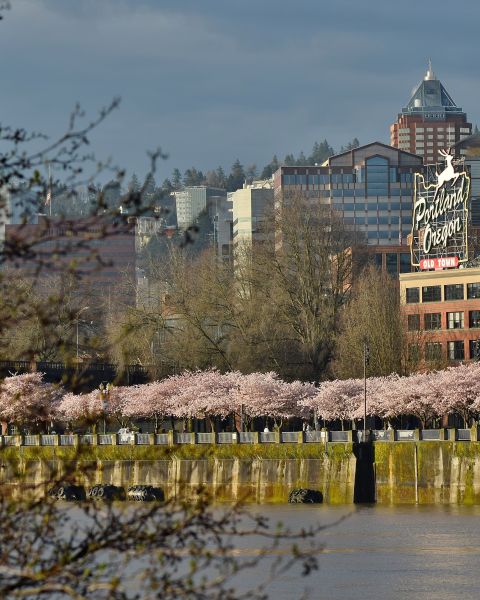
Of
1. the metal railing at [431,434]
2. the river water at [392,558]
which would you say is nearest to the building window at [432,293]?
the metal railing at [431,434]

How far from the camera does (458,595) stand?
55.9 meters

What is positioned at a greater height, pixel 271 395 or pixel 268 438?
pixel 271 395

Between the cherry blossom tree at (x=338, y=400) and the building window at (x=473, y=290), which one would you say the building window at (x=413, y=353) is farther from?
the building window at (x=473, y=290)

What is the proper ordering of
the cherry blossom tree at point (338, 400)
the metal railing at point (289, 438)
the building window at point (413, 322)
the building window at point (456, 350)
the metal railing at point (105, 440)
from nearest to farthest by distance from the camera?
the metal railing at point (289, 438)
the metal railing at point (105, 440)
the cherry blossom tree at point (338, 400)
the building window at point (413, 322)
the building window at point (456, 350)

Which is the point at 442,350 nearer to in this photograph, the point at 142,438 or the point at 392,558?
the point at 142,438

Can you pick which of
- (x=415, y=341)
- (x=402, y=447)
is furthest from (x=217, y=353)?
(x=402, y=447)

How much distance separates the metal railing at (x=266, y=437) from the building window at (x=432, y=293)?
42376mm

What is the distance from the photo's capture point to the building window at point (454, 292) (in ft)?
496

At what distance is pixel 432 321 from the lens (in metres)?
152

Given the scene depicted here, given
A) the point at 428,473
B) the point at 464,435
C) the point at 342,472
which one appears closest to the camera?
the point at 428,473

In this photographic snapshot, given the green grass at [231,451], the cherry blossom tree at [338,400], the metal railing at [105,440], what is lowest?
the green grass at [231,451]

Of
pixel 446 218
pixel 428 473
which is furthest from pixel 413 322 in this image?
pixel 428 473

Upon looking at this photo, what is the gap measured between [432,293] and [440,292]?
0.89m

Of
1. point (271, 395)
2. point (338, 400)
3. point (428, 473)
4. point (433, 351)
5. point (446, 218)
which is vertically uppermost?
point (446, 218)
